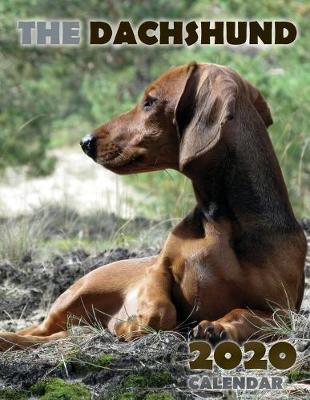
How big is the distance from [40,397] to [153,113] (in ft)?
5.16

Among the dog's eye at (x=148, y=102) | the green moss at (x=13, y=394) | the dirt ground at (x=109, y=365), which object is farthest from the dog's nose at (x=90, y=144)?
the green moss at (x=13, y=394)

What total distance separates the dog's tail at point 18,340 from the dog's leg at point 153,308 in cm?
43

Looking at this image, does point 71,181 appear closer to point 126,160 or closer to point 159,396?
point 126,160

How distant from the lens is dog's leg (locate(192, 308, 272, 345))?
14.7ft

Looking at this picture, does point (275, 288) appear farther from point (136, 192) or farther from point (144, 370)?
point (136, 192)

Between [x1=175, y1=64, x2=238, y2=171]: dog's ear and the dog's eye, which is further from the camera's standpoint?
the dog's eye

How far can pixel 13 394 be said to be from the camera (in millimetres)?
4176

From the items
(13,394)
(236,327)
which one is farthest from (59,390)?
(236,327)

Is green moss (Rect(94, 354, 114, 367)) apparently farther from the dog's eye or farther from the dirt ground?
the dog's eye

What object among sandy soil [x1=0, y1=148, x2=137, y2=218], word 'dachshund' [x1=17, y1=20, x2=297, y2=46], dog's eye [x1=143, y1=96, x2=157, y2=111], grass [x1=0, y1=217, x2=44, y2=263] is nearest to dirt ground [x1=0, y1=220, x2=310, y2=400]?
dog's eye [x1=143, y1=96, x2=157, y2=111]

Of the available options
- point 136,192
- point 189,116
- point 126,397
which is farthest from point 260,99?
point 136,192

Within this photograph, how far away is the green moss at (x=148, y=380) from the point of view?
4.15 m

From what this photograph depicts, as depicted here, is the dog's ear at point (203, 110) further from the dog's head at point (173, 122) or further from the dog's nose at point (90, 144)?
the dog's nose at point (90, 144)

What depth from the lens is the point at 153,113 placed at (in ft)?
16.6
